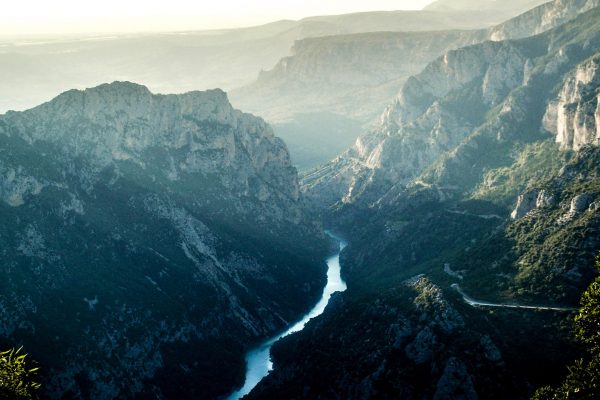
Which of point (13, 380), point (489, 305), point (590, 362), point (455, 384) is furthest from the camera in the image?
point (489, 305)

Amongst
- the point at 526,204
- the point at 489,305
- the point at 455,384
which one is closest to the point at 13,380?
the point at 455,384

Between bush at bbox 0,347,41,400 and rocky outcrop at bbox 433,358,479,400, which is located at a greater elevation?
bush at bbox 0,347,41,400

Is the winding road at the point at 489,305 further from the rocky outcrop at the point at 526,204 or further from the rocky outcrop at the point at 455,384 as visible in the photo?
the rocky outcrop at the point at 526,204

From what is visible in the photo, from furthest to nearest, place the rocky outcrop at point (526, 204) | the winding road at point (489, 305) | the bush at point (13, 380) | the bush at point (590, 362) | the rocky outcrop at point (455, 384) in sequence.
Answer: the rocky outcrop at point (526, 204) < the winding road at point (489, 305) < the rocky outcrop at point (455, 384) < the bush at point (590, 362) < the bush at point (13, 380)

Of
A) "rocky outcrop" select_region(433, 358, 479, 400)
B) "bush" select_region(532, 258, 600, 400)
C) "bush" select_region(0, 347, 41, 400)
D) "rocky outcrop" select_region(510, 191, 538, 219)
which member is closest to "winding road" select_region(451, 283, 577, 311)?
"rocky outcrop" select_region(433, 358, 479, 400)

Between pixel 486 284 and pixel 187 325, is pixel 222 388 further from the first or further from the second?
pixel 486 284

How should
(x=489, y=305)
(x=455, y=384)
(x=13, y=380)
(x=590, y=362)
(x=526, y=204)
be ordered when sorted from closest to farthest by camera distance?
(x=13, y=380) → (x=590, y=362) → (x=455, y=384) → (x=489, y=305) → (x=526, y=204)

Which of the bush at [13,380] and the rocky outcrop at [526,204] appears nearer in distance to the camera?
the bush at [13,380]

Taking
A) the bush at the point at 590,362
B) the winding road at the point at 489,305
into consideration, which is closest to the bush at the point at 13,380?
the bush at the point at 590,362

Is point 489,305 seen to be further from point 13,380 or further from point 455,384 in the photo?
point 13,380

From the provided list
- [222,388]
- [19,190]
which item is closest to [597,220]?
[222,388]

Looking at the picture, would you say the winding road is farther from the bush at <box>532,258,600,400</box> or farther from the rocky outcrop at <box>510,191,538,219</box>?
the bush at <box>532,258,600,400</box>
